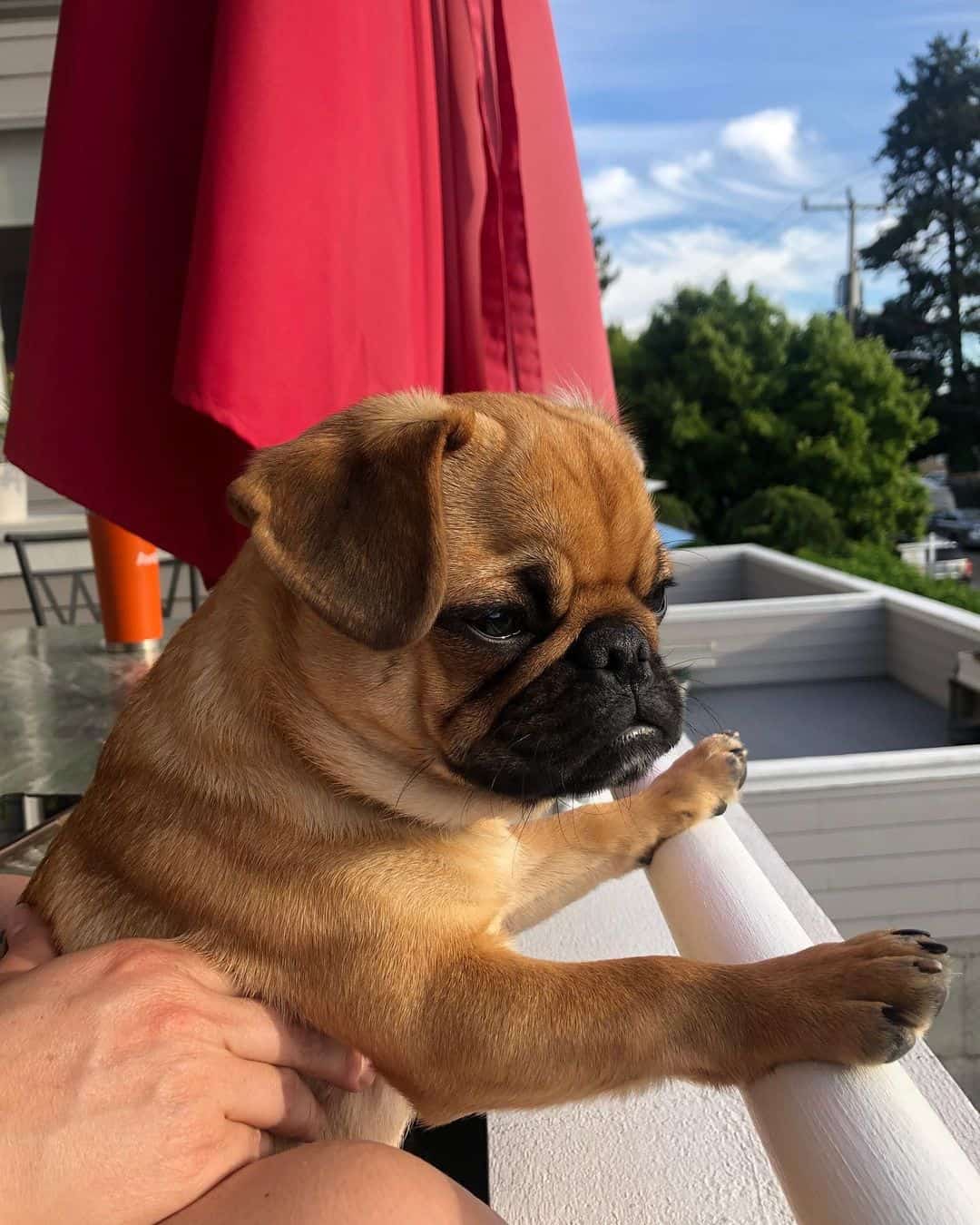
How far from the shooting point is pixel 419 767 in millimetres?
1790

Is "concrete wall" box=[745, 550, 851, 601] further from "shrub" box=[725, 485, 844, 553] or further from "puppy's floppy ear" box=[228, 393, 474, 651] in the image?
"shrub" box=[725, 485, 844, 553]

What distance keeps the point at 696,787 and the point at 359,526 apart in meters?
0.93

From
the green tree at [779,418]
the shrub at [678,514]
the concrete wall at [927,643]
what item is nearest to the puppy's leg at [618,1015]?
the concrete wall at [927,643]

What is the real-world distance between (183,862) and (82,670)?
242 centimetres

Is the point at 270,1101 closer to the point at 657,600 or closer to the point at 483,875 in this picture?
the point at 483,875

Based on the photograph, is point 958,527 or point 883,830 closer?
point 883,830

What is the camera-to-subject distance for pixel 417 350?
2.45 metres

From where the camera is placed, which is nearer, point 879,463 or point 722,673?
point 722,673

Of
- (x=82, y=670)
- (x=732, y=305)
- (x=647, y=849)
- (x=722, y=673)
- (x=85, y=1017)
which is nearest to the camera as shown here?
(x=85, y=1017)

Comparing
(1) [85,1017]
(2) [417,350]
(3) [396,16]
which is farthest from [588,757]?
(3) [396,16]

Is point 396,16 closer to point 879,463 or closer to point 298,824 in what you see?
point 298,824

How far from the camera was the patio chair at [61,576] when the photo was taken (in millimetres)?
6338

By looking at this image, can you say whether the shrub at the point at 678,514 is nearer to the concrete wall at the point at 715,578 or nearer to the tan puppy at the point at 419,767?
the concrete wall at the point at 715,578

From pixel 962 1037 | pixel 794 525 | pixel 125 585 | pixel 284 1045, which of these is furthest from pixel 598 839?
pixel 794 525
